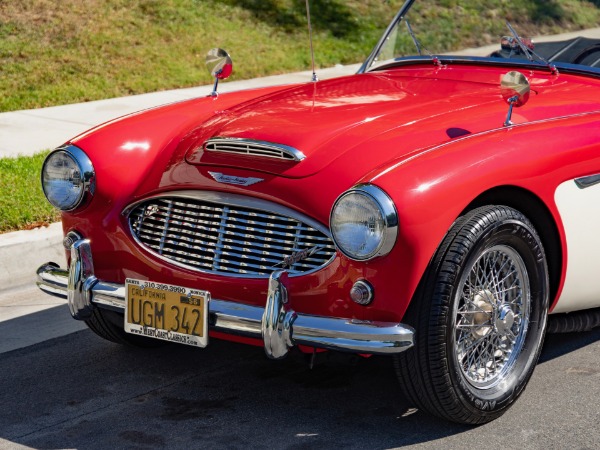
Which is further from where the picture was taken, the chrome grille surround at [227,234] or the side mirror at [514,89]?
the side mirror at [514,89]

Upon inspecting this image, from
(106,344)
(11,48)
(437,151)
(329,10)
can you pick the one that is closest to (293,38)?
(329,10)

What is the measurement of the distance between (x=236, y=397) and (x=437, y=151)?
4.19 feet

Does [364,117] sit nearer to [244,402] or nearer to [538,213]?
[538,213]

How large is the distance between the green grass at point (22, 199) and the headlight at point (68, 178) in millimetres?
2016

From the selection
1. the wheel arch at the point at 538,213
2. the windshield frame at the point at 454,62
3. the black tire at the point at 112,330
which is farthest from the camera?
the windshield frame at the point at 454,62

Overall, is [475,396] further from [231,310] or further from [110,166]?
[110,166]

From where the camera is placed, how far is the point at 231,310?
3656mm

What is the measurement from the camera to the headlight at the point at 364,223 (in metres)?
3.45

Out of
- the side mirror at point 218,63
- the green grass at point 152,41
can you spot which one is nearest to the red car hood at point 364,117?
the side mirror at point 218,63

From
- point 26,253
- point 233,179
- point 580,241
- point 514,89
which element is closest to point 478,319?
point 580,241

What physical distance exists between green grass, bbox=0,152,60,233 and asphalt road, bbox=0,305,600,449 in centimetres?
158

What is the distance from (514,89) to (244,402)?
1.60m

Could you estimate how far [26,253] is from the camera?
5.96 m

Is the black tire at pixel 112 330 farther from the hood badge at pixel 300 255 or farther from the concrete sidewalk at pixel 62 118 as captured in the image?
the concrete sidewalk at pixel 62 118
